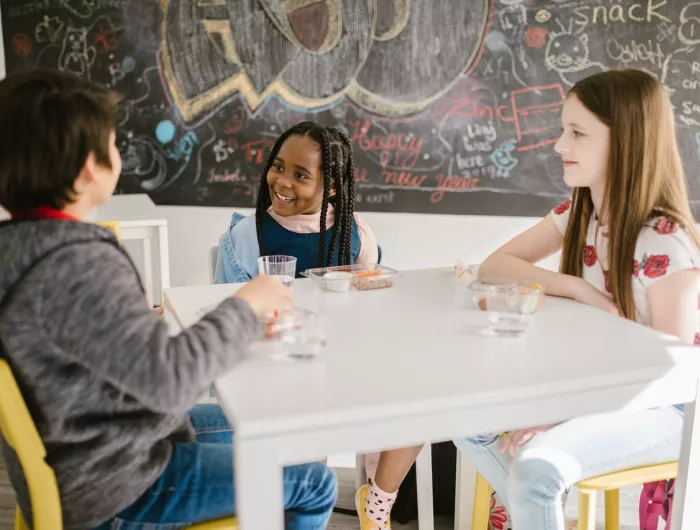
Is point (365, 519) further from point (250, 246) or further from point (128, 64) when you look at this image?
point (128, 64)

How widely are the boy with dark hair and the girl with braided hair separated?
0.94 meters

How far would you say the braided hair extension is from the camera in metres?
2.05

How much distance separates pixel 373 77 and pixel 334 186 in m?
1.08

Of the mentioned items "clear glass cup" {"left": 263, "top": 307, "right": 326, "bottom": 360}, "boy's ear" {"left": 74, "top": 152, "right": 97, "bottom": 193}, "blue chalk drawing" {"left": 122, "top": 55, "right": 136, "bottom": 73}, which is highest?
"blue chalk drawing" {"left": 122, "top": 55, "right": 136, "bottom": 73}

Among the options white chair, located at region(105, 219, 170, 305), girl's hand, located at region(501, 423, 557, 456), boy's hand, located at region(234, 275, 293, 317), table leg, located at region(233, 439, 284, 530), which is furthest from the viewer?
white chair, located at region(105, 219, 170, 305)

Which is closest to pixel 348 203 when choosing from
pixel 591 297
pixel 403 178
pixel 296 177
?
pixel 296 177

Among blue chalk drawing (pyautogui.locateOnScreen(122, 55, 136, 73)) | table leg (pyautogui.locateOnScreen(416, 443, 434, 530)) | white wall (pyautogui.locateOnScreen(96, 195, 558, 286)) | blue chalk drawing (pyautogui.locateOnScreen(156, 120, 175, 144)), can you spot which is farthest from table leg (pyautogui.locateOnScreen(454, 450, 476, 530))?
blue chalk drawing (pyautogui.locateOnScreen(122, 55, 136, 73))

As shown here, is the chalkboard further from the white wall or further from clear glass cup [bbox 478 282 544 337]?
clear glass cup [bbox 478 282 544 337]

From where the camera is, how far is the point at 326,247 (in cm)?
208

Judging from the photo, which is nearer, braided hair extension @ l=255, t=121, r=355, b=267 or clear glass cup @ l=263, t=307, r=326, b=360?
clear glass cup @ l=263, t=307, r=326, b=360

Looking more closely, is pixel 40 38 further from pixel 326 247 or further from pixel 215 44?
pixel 326 247

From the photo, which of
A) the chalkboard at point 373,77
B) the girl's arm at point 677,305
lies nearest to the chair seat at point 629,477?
the girl's arm at point 677,305

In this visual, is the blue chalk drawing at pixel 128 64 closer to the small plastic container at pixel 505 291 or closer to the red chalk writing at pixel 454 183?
the red chalk writing at pixel 454 183

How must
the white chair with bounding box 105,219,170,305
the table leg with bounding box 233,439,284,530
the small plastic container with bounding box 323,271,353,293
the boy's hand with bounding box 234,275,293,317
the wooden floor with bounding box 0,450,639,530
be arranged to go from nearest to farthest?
1. the table leg with bounding box 233,439,284,530
2. the boy's hand with bounding box 234,275,293,317
3. the small plastic container with bounding box 323,271,353,293
4. the wooden floor with bounding box 0,450,639,530
5. the white chair with bounding box 105,219,170,305
